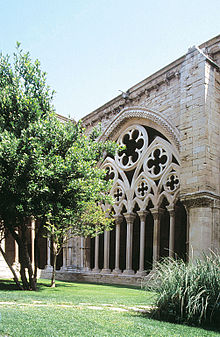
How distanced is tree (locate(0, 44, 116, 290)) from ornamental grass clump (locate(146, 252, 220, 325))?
433 centimetres

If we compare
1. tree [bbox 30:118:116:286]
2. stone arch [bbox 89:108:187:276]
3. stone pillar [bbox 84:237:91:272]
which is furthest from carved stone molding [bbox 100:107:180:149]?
stone pillar [bbox 84:237:91:272]

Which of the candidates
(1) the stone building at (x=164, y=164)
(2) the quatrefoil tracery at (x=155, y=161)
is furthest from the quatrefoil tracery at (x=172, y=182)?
(2) the quatrefoil tracery at (x=155, y=161)

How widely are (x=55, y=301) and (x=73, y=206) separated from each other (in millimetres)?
3585

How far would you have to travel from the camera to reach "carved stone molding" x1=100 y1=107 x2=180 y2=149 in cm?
1438

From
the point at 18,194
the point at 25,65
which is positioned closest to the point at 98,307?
the point at 18,194

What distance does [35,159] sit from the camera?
9703 mm

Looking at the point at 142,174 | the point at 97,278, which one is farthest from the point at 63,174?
the point at 97,278

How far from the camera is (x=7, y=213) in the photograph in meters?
10.6

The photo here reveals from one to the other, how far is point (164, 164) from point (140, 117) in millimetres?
2791

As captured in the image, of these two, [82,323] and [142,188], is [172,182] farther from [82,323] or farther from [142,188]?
[82,323]

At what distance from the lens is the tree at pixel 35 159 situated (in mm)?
9719

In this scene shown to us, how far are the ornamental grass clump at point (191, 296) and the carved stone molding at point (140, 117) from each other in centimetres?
806

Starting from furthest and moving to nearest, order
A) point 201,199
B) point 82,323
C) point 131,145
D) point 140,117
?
point 131,145 < point 140,117 < point 201,199 < point 82,323

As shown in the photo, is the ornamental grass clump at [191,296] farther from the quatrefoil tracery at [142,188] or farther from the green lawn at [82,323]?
the quatrefoil tracery at [142,188]
